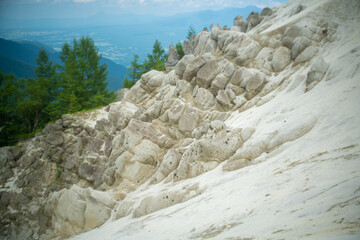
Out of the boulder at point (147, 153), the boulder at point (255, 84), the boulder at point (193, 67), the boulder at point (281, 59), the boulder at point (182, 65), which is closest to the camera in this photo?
the boulder at point (147, 153)

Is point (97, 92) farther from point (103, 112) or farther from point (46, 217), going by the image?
point (46, 217)

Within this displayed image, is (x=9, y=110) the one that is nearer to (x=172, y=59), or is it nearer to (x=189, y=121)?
(x=172, y=59)

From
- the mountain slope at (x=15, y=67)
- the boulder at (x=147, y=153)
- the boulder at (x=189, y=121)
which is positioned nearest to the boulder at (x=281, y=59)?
the boulder at (x=189, y=121)

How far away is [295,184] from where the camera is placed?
959cm

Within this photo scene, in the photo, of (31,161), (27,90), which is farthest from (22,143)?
(27,90)

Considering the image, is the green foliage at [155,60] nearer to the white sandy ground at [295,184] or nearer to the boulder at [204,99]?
the boulder at [204,99]

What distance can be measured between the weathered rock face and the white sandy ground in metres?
0.91

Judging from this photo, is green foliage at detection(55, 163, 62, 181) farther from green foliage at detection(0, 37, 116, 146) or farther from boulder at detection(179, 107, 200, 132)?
boulder at detection(179, 107, 200, 132)

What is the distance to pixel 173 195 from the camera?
18.3m

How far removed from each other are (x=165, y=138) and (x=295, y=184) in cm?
2292

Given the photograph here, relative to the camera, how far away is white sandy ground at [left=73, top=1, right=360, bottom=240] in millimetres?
6309

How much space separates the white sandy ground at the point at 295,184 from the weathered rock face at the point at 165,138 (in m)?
0.91

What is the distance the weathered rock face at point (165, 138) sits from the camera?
808 inches

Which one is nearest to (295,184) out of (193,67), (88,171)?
(193,67)
